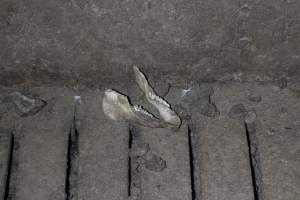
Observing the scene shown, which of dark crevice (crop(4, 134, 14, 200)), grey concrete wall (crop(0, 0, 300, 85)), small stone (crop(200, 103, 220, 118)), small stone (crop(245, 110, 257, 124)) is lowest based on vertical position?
dark crevice (crop(4, 134, 14, 200))

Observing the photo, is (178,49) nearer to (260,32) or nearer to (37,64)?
(260,32)

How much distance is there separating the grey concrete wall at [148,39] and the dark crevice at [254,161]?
0.75 ft

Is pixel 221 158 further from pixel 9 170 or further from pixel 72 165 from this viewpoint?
pixel 9 170

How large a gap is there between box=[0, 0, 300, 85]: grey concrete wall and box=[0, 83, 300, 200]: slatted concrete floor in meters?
0.11

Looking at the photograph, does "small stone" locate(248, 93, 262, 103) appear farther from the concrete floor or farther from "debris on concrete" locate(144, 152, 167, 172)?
"debris on concrete" locate(144, 152, 167, 172)

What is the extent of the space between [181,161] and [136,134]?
0.19 meters

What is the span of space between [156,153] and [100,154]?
0.63 feet

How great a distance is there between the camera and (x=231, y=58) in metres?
1.77

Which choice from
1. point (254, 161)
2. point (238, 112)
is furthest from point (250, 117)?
point (254, 161)

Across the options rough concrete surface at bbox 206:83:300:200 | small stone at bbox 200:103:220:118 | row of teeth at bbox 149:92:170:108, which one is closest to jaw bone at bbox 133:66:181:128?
row of teeth at bbox 149:92:170:108

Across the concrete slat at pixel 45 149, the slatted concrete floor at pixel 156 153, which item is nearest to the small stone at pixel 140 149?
the slatted concrete floor at pixel 156 153

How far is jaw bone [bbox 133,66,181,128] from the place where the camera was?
172 centimetres

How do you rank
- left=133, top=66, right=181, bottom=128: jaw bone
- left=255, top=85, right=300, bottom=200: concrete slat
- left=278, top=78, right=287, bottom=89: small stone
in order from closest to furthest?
left=255, top=85, right=300, bottom=200: concrete slat, left=133, top=66, right=181, bottom=128: jaw bone, left=278, top=78, right=287, bottom=89: small stone

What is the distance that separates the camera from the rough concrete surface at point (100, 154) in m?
1.61
